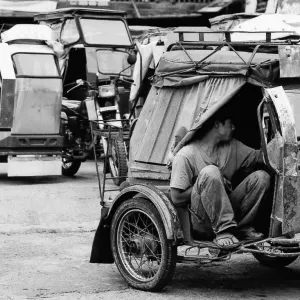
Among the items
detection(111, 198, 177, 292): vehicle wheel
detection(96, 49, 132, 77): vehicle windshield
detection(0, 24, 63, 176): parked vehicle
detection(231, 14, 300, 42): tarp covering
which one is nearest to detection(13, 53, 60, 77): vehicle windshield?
detection(0, 24, 63, 176): parked vehicle

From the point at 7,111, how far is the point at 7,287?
717 centimetres

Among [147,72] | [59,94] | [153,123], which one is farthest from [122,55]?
[153,123]

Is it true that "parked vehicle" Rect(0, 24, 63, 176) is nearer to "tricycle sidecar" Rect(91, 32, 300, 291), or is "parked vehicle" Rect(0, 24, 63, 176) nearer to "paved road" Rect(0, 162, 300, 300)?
"paved road" Rect(0, 162, 300, 300)

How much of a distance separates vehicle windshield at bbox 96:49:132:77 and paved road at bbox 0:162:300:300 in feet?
22.4

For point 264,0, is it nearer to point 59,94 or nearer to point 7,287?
point 59,94

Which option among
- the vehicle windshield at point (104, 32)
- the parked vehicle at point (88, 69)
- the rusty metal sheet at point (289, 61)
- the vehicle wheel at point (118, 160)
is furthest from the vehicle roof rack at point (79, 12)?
the rusty metal sheet at point (289, 61)

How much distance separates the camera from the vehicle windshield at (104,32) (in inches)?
750

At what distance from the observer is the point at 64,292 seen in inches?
287

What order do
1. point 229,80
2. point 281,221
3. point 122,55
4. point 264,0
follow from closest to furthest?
point 281,221, point 229,80, point 122,55, point 264,0

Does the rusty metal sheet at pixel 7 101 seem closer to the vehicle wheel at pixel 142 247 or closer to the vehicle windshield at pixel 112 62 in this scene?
the vehicle windshield at pixel 112 62

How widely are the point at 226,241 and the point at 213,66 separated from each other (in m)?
1.42

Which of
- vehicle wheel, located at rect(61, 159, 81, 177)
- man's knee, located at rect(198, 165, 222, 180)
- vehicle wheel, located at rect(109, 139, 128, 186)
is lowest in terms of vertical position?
vehicle wheel, located at rect(61, 159, 81, 177)

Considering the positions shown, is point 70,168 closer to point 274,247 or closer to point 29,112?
point 29,112

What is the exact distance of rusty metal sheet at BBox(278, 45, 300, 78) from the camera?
6902 millimetres
